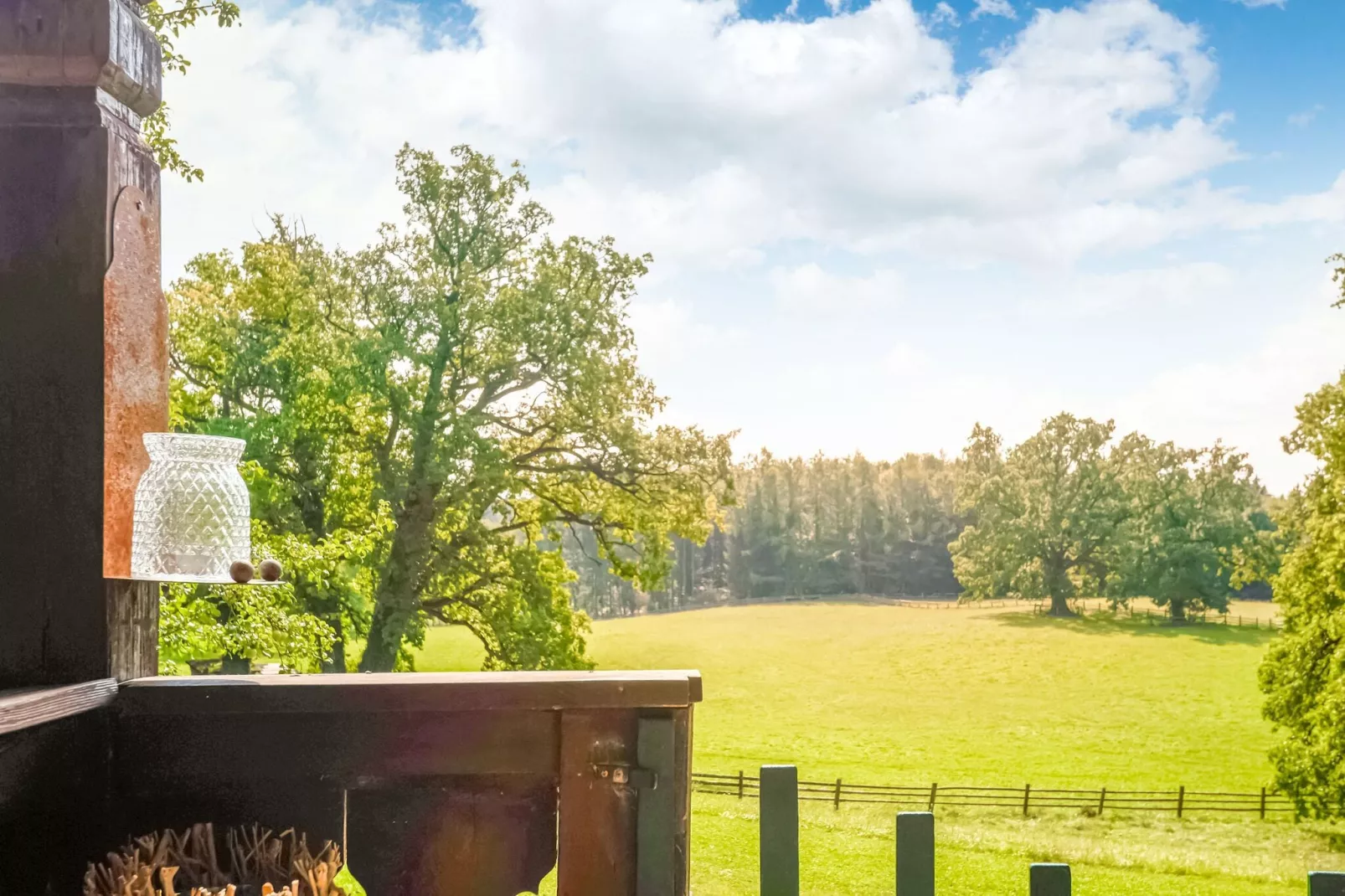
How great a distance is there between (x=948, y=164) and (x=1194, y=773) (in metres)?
17.1

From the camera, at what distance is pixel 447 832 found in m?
1.48

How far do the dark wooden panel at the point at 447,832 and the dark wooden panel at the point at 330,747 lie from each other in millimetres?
31

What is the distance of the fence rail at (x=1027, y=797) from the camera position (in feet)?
64.6

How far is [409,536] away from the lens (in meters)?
15.5

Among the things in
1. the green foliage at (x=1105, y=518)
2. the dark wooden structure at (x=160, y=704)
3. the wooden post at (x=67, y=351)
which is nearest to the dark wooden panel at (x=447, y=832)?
the dark wooden structure at (x=160, y=704)

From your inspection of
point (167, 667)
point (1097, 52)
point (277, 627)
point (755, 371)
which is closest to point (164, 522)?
point (167, 667)

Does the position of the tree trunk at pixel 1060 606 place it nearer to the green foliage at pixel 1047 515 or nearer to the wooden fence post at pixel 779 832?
the green foliage at pixel 1047 515

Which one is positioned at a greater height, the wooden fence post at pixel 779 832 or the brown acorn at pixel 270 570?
the brown acorn at pixel 270 570

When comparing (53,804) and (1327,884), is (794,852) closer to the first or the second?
(1327,884)

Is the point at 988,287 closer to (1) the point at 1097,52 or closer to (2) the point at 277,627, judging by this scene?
(1) the point at 1097,52

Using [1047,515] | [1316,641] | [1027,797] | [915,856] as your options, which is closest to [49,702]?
[915,856]

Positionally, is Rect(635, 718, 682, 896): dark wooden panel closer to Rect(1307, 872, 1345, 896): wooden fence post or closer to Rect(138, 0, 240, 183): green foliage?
Rect(1307, 872, 1345, 896): wooden fence post

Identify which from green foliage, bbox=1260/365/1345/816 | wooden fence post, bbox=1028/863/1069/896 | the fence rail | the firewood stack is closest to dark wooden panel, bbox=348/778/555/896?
the firewood stack

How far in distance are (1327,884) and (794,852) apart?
831 mm
